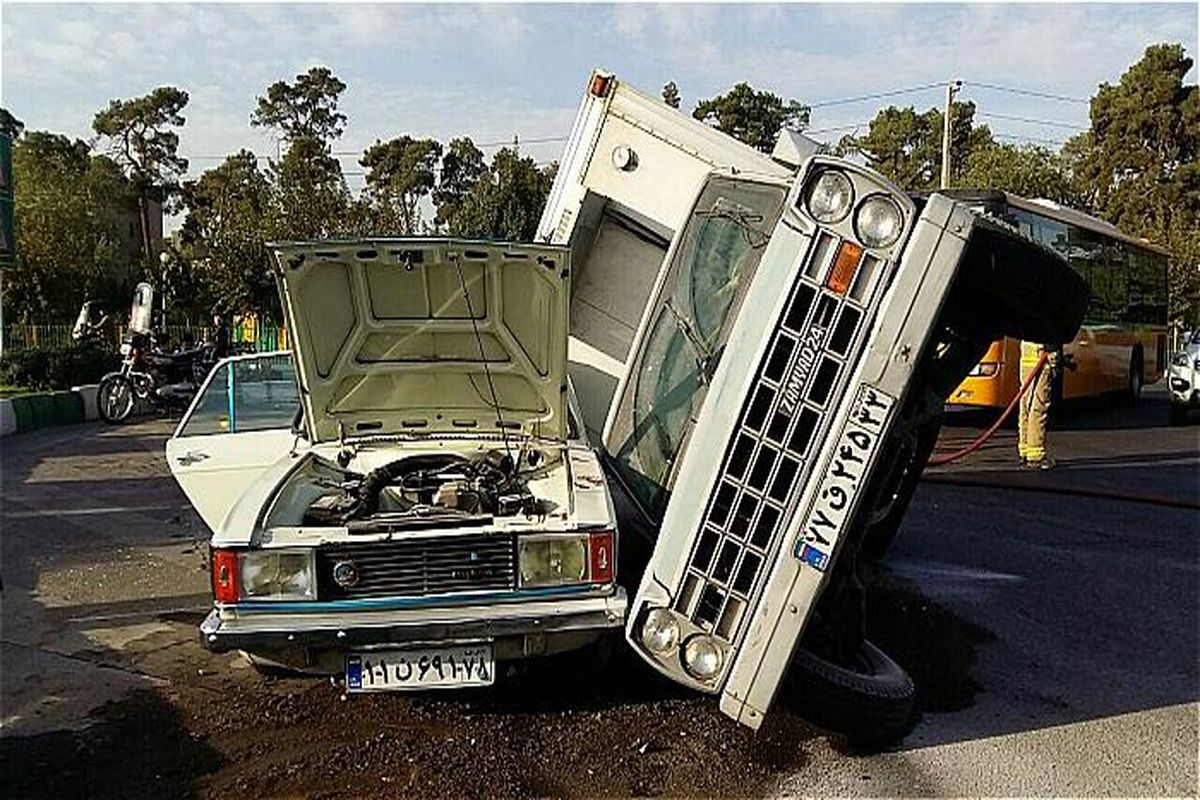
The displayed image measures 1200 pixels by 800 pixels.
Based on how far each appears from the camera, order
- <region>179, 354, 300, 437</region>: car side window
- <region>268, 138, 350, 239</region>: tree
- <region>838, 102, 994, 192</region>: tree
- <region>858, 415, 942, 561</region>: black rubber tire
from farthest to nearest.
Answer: <region>838, 102, 994, 192</region>: tree → <region>268, 138, 350, 239</region>: tree → <region>179, 354, 300, 437</region>: car side window → <region>858, 415, 942, 561</region>: black rubber tire

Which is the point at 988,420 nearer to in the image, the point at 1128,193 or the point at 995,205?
the point at 995,205

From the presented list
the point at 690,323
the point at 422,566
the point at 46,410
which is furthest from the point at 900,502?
the point at 46,410

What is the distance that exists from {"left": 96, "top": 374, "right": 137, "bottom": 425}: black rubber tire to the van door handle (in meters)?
11.0

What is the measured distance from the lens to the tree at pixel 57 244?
3070cm

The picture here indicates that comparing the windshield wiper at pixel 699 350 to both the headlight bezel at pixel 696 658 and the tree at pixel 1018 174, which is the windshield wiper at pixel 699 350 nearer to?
the headlight bezel at pixel 696 658

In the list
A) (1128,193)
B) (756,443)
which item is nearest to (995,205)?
(756,443)

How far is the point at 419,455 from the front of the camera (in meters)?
5.97

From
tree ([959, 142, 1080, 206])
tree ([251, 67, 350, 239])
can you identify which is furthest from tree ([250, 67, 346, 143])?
tree ([959, 142, 1080, 206])

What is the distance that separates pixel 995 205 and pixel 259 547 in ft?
43.6

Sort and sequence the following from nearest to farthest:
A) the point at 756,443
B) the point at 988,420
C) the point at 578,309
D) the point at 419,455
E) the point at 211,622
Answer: the point at 756,443
the point at 211,622
the point at 419,455
the point at 578,309
the point at 988,420

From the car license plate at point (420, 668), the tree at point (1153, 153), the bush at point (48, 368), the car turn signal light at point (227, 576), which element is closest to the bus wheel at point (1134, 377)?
the bush at point (48, 368)

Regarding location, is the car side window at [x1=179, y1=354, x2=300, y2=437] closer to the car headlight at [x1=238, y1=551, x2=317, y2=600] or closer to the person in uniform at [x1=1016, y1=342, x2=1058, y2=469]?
the car headlight at [x1=238, y1=551, x2=317, y2=600]

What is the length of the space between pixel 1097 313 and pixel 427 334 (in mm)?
15593

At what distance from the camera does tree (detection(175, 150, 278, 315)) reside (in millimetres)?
29562
